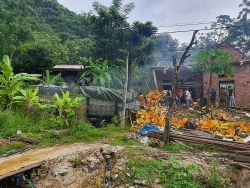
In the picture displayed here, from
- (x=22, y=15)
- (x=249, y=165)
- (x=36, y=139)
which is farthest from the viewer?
(x=22, y=15)

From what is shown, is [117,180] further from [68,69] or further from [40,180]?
[68,69]

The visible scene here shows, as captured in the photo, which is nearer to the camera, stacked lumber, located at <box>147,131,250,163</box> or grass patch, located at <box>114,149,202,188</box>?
grass patch, located at <box>114,149,202,188</box>

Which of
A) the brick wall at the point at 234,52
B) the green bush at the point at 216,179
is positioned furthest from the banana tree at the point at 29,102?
the brick wall at the point at 234,52

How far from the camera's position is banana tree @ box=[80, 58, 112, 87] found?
47.6ft

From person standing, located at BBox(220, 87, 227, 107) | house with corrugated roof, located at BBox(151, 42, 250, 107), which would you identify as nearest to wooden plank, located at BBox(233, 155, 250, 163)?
house with corrugated roof, located at BBox(151, 42, 250, 107)

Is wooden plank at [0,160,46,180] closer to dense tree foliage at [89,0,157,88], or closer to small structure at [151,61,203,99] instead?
dense tree foliage at [89,0,157,88]

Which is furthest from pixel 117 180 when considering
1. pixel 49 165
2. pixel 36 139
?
pixel 36 139

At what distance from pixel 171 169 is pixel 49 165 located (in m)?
3.00

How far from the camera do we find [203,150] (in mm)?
7078

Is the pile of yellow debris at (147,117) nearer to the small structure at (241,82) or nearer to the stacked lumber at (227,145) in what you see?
the stacked lumber at (227,145)

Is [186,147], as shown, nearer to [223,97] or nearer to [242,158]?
[242,158]

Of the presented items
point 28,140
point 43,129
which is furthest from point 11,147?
point 43,129

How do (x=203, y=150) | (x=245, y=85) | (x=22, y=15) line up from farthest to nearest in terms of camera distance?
(x=245, y=85)
(x=22, y=15)
(x=203, y=150)

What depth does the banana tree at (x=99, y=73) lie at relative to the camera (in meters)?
14.5
